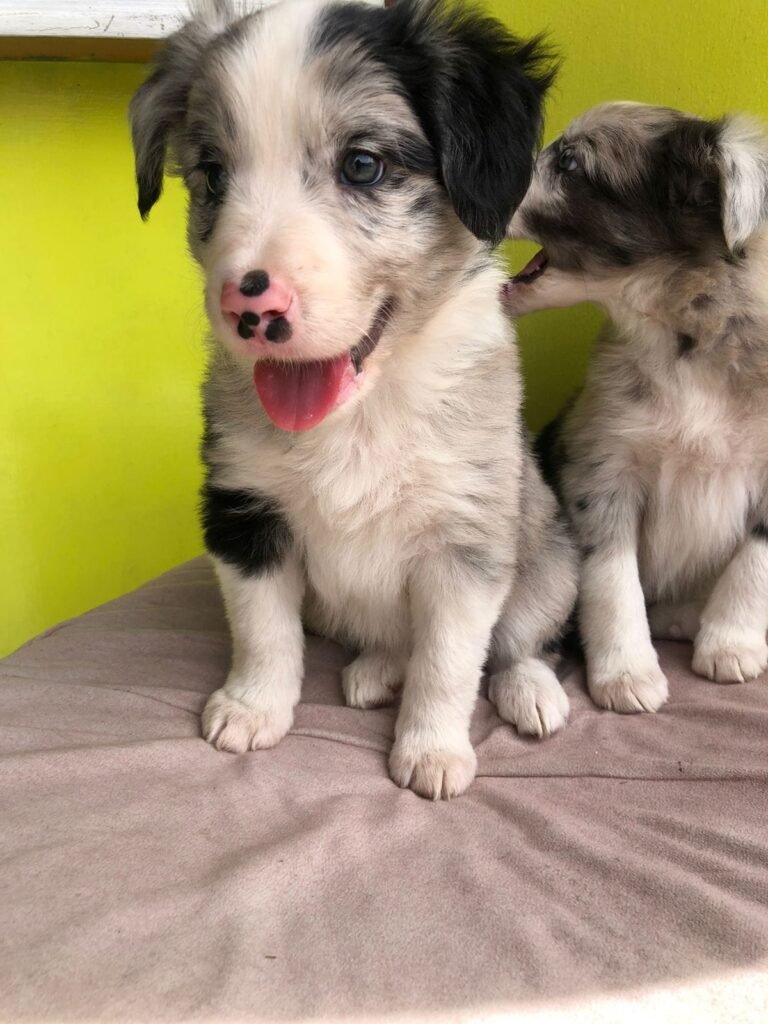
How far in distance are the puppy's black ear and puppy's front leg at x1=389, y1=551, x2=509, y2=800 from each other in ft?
2.07

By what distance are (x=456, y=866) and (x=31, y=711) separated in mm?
964

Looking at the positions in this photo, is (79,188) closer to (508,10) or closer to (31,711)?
(508,10)

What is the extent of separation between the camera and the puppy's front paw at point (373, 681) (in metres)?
1.93

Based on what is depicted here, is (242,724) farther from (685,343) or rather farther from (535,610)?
(685,343)

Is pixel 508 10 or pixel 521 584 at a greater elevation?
pixel 508 10

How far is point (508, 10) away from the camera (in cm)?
276

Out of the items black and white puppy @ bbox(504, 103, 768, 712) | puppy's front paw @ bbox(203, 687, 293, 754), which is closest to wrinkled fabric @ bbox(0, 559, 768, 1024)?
puppy's front paw @ bbox(203, 687, 293, 754)

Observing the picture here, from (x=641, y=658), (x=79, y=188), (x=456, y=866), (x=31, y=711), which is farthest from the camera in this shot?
(x=79, y=188)

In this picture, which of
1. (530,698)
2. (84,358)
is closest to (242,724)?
(530,698)

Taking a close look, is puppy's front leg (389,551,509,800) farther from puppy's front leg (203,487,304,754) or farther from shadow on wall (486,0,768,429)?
shadow on wall (486,0,768,429)

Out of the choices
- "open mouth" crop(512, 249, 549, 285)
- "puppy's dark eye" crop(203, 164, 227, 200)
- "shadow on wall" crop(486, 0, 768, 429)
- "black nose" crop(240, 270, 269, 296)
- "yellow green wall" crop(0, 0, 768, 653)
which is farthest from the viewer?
"yellow green wall" crop(0, 0, 768, 653)

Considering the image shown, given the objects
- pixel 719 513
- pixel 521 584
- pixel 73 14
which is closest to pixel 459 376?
pixel 521 584

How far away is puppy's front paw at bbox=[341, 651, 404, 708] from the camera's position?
6.34ft

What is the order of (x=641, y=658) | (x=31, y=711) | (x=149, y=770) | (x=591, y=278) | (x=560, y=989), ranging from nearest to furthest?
(x=560, y=989) → (x=149, y=770) → (x=31, y=711) → (x=641, y=658) → (x=591, y=278)
